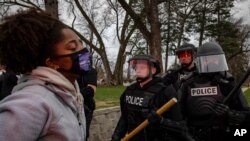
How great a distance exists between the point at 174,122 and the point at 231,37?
4155 centimetres

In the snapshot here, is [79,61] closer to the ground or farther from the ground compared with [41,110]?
farther from the ground

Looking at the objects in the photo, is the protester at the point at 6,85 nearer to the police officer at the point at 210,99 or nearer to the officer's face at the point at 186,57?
the police officer at the point at 210,99

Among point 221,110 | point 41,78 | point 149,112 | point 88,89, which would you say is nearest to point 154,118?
point 149,112

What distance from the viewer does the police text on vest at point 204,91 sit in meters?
4.41

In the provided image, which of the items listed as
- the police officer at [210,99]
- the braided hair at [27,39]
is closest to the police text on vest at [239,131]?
the police officer at [210,99]

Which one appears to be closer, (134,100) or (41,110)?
(41,110)

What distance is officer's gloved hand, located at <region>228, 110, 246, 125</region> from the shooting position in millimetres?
4086

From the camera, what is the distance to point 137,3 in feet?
81.2

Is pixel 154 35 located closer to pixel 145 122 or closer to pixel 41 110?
pixel 145 122

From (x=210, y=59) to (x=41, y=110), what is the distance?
3.17 meters

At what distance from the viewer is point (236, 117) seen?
410 cm

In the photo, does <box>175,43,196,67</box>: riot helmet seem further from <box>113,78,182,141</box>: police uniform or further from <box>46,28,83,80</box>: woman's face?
<box>46,28,83,80</box>: woman's face

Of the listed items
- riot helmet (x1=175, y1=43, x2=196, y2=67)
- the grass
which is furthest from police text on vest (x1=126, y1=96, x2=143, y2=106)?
the grass

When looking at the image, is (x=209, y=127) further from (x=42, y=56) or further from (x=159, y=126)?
(x=42, y=56)
